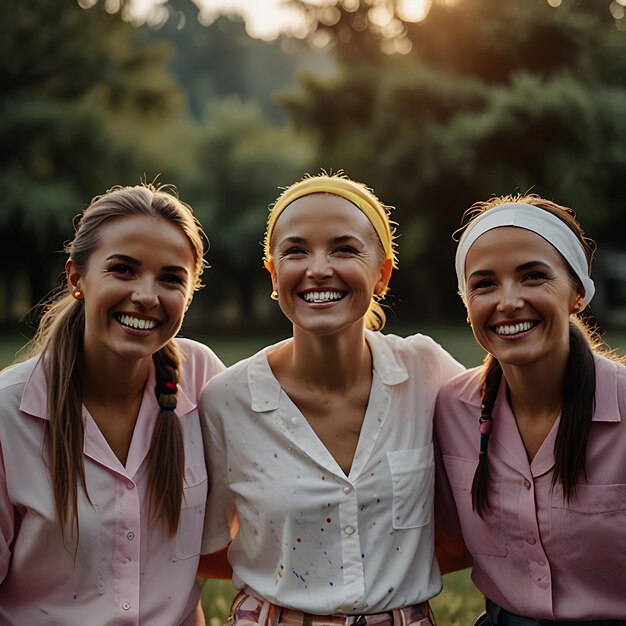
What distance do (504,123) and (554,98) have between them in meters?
1.45

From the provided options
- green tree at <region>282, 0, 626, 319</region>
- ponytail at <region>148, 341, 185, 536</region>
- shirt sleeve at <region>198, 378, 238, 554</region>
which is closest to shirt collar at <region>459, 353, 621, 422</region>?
shirt sleeve at <region>198, 378, 238, 554</region>

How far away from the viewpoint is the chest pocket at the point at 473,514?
12.2ft

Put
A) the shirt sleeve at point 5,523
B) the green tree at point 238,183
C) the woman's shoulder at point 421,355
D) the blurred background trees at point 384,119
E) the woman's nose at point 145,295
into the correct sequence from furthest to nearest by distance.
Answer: the green tree at point 238,183
the blurred background trees at point 384,119
the woman's shoulder at point 421,355
the woman's nose at point 145,295
the shirt sleeve at point 5,523

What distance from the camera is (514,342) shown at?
3521 mm

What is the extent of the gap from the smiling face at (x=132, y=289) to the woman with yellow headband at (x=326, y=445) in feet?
1.47

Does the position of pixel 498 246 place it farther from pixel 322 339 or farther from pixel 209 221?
pixel 209 221

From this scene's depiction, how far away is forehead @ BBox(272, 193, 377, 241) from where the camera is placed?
3.79 meters

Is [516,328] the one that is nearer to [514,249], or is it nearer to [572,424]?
[514,249]

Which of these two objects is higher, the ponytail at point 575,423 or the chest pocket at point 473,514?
the ponytail at point 575,423

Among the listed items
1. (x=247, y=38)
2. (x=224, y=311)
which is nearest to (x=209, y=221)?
(x=224, y=311)

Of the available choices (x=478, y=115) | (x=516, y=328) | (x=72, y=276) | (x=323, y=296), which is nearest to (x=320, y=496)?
(x=323, y=296)

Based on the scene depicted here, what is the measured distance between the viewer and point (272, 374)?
12.8 ft

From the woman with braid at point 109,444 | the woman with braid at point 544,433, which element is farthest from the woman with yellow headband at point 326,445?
the woman with braid at point 544,433

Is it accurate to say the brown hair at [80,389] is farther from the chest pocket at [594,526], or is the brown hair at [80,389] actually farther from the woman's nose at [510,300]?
the chest pocket at [594,526]
